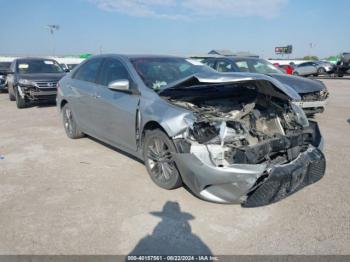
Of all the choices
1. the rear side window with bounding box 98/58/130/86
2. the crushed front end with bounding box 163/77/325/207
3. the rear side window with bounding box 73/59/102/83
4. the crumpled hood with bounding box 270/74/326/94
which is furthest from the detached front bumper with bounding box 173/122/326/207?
the crumpled hood with bounding box 270/74/326/94

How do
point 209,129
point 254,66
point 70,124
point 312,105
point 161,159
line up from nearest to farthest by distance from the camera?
point 209,129 → point 161,159 → point 70,124 → point 312,105 → point 254,66

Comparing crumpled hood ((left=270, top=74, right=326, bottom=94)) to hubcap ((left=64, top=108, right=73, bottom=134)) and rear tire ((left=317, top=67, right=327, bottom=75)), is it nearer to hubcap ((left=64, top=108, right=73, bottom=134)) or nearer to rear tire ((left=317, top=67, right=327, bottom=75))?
hubcap ((left=64, top=108, right=73, bottom=134))

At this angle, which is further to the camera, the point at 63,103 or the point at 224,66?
the point at 224,66

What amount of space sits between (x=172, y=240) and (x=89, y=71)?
3.74 metres

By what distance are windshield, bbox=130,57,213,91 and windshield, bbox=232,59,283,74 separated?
3.91m

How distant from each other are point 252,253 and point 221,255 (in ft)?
0.89

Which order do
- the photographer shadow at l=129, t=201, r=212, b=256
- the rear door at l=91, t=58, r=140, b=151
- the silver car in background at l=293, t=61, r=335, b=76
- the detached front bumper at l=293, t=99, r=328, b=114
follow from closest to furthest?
the photographer shadow at l=129, t=201, r=212, b=256 < the rear door at l=91, t=58, r=140, b=151 < the detached front bumper at l=293, t=99, r=328, b=114 < the silver car in background at l=293, t=61, r=335, b=76

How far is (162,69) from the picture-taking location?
4816 mm

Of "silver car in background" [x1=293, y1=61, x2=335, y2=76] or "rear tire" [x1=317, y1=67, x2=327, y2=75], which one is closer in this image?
"silver car in background" [x1=293, y1=61, x2=335, y2=76]

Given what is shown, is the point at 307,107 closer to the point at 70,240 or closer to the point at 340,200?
the point at 340,200

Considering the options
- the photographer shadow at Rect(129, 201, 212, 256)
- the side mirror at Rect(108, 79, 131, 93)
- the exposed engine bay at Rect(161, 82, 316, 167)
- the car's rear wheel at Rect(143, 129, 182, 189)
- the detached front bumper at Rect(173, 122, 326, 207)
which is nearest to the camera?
the photographer shadow at Rect(129, 201, 212, 256)

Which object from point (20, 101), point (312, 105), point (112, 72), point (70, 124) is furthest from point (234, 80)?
point (20, 101)

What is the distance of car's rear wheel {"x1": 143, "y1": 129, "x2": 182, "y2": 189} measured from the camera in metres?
3.86

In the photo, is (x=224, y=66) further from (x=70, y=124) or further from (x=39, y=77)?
(x=39, y=77)
